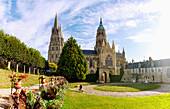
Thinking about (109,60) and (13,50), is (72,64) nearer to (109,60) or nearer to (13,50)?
(13,50)

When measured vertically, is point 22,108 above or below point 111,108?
above

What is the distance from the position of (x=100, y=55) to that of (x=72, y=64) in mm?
30682

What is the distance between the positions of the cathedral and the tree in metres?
8.93

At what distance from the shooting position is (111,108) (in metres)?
9.88

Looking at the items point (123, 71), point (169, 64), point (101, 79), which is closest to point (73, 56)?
point (101, 79)

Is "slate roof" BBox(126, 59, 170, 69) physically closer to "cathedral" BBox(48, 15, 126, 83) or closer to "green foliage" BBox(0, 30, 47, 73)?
"cathedral" BBox(48, 15, 126, 83)

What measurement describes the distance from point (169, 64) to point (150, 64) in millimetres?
6650

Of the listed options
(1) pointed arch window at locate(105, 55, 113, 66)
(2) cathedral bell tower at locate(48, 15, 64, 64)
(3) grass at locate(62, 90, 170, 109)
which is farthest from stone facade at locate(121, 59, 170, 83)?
(2) cathedral bell tower at locate(48, 15, 64, 64)

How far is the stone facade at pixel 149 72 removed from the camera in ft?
125

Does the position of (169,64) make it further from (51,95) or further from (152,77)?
(51,95)

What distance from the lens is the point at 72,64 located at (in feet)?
119

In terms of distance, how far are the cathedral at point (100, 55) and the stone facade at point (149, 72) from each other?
564cm

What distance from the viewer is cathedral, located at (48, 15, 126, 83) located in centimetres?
6239

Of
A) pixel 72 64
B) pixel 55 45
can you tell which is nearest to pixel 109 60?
pixel 72 64
